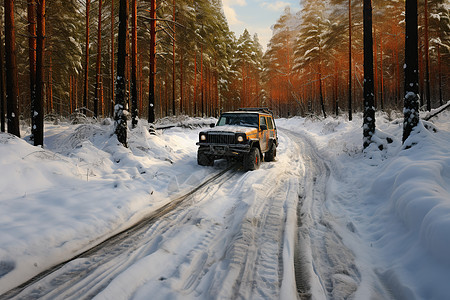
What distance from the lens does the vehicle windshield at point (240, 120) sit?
948cm

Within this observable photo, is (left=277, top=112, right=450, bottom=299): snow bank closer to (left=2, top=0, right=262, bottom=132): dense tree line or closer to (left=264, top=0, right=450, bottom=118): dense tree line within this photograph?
(left=2, top=0, right=262, bottom=132): dense tree line

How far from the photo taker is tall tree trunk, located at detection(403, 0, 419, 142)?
25.2 ft

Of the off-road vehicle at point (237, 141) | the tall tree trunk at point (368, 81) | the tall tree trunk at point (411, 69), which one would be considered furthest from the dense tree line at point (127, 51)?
the tall tree trunk at point (411, 69)

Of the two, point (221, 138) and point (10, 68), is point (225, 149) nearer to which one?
point (221, 138)

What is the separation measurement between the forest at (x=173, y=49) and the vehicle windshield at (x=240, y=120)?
3755 millimetres

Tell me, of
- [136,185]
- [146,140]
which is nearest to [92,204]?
[136,185]

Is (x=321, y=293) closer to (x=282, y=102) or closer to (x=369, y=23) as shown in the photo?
(x=369, y=23)

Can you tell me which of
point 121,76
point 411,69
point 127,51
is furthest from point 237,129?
point 127,51

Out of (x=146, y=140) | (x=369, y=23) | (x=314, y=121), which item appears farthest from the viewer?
(x=314, y=121)

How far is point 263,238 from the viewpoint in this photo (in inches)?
147

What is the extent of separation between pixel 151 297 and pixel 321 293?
168cm

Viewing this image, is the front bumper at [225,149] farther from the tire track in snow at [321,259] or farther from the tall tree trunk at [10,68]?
the tall tree trunk at [10,68]

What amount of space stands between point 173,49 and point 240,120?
17.8 m

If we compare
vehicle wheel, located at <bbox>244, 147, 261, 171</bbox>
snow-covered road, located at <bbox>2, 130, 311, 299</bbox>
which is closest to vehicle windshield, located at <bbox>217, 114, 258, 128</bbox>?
vehicle wheel, located at <bbox>244, 147, 261, 171</bbox>
